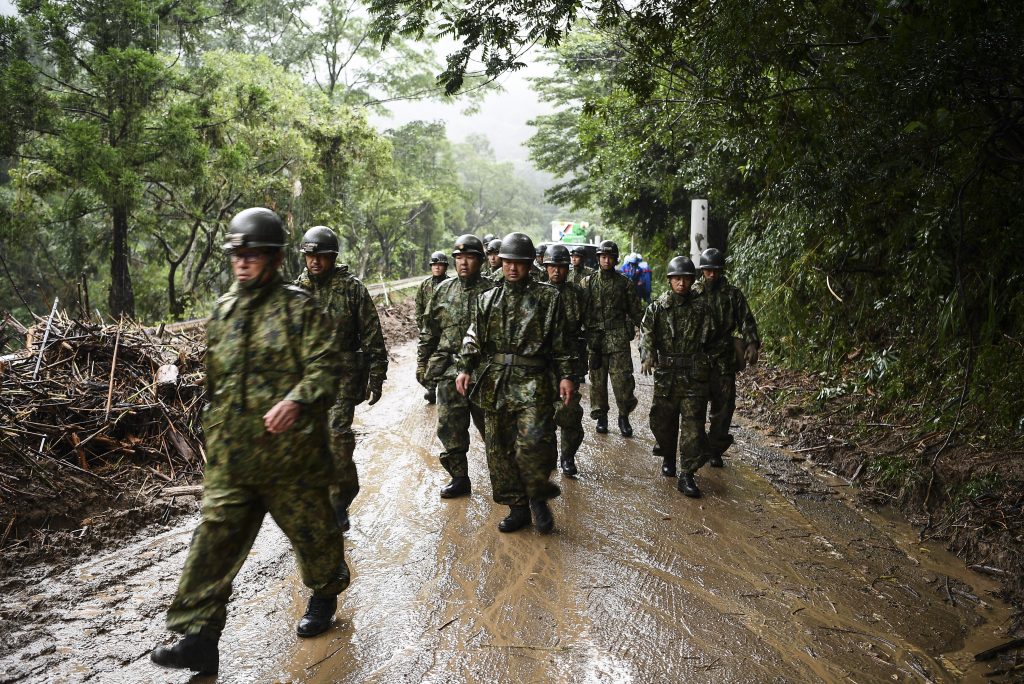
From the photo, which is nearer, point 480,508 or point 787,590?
point 787,590

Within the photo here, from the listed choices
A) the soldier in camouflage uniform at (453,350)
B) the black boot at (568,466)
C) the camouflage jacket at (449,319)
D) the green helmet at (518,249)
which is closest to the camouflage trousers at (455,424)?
the soldier in camouflage uniform at (453,350)

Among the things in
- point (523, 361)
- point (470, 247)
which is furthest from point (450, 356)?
point (523, 361)

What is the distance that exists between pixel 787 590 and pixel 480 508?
255cm

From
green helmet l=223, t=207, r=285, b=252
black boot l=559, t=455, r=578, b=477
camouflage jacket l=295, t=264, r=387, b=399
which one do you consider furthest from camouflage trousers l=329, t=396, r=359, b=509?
black boot l=559, t=455, r=578, b=477

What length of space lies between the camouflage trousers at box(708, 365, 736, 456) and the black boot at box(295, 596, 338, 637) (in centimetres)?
443

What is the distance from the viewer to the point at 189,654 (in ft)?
10.5

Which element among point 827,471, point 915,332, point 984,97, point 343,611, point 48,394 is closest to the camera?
point 343,611

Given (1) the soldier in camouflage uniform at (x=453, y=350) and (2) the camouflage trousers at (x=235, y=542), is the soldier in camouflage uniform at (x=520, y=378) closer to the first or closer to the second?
(1) the soldier in camouflage uniform at (x=453, y=350)

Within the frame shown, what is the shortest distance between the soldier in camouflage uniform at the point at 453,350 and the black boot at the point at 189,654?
9.61 feet

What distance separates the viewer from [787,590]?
4375mm

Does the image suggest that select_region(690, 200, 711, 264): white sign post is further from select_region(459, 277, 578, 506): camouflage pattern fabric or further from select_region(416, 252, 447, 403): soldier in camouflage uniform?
select_region(459, 277, 578, 506): camouflage pattern fabric

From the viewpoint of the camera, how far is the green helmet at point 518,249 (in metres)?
5.19

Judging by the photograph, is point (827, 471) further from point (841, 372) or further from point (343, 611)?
point (343, 611)

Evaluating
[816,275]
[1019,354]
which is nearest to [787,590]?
[1019,354]
